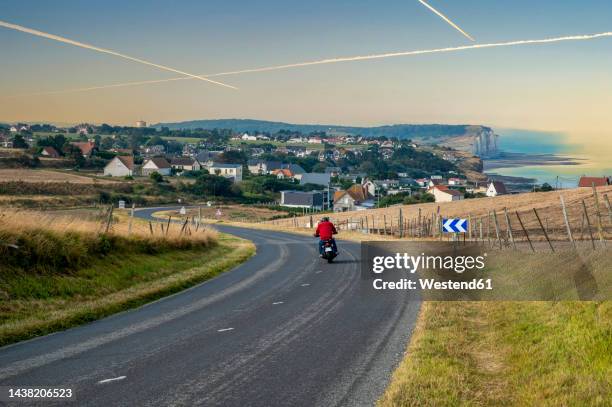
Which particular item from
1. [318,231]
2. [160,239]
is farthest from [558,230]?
[160,239]

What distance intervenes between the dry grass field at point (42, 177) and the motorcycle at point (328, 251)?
→ 8303 centimetres

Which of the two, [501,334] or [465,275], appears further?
[465,275]

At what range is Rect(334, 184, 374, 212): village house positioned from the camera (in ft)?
476

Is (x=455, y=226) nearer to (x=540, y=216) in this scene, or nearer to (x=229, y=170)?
(x=540, y=216)

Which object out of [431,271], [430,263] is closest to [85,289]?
[431,271]

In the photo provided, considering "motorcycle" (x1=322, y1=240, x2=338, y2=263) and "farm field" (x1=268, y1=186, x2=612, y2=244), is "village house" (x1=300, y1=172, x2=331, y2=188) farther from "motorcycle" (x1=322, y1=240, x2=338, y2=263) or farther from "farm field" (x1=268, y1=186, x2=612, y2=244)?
"motorcycle" (x1=322, y1=240, x2=338, y2=263)

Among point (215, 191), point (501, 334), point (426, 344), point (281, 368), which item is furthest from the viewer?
point (215, 191)

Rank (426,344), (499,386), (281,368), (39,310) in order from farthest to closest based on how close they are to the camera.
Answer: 1. (39,310)
2. (426,344)
3. (281,368)
4. (499,386)

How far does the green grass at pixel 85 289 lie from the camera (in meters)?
14.0

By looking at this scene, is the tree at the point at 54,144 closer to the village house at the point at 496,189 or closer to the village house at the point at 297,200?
the village house at the point at 297,200

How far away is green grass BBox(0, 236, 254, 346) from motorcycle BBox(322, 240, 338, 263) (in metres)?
4.67

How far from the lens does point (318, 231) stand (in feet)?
94.7

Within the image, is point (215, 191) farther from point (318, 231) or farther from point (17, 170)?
point (318, 231)

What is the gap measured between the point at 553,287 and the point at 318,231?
13.0 m
